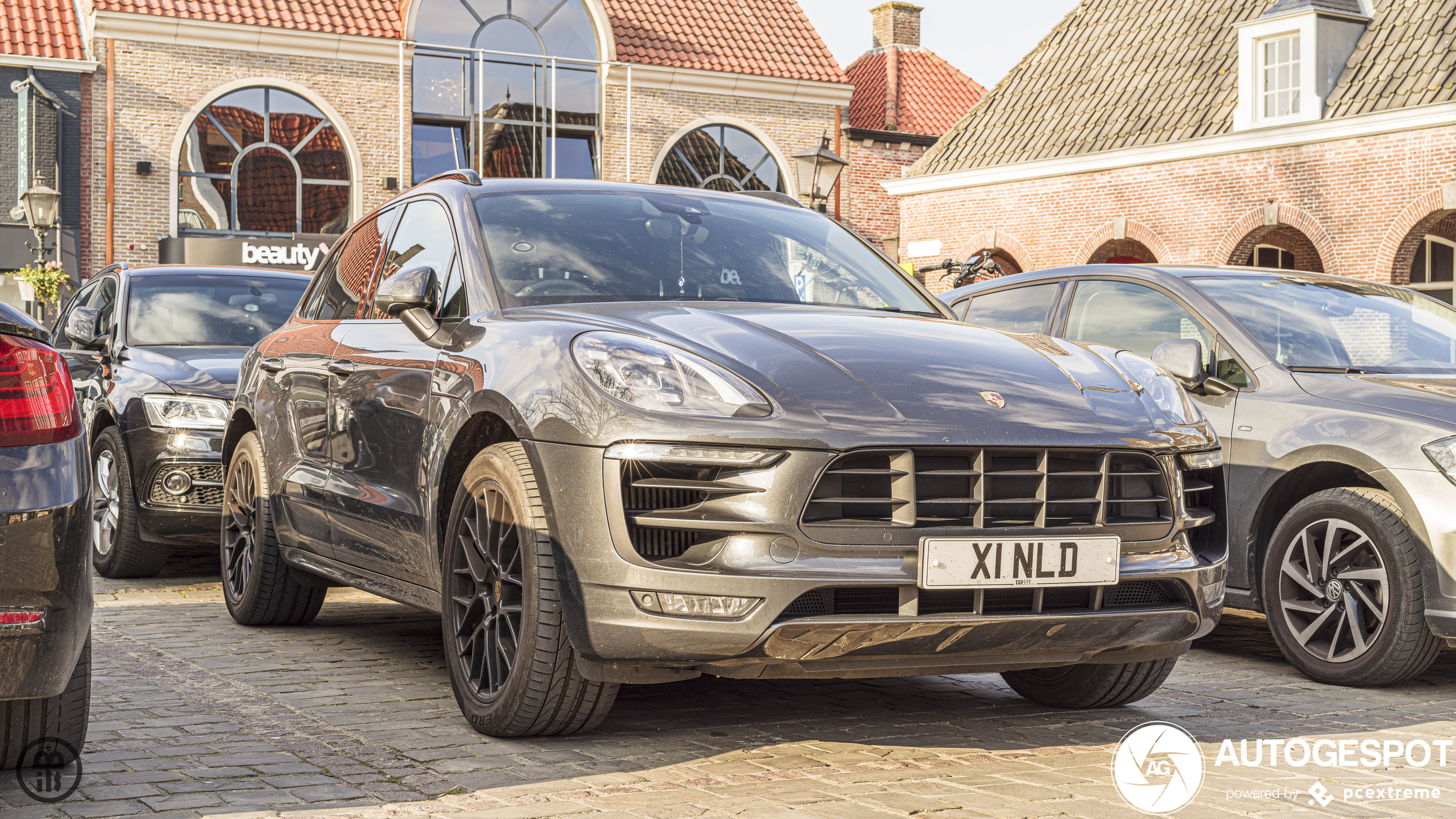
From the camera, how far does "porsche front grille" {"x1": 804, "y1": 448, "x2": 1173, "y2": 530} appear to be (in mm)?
3936

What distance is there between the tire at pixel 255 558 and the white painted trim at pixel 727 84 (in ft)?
97.4

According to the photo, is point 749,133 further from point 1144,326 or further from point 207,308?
point 1144,326

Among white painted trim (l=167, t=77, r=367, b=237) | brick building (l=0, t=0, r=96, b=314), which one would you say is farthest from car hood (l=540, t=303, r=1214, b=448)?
white painted trim (l=167, t=77, r=367, b=237)

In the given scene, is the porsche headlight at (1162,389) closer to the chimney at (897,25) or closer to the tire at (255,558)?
the tire at (255,558)

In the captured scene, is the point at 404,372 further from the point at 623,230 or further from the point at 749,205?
the point at 749,205

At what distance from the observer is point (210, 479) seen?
8.34 meters

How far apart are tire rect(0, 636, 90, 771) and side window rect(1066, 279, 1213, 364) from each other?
4637mm

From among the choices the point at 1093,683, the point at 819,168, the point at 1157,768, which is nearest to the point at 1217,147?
the point at 819,168

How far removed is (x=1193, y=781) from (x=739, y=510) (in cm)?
150

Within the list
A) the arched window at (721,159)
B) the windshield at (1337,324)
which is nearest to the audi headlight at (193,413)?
the windshield at (1337,324)

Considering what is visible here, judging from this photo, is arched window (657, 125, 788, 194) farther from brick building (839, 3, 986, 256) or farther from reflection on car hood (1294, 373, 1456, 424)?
reflection on car hood (1294, 373, 1456, 424)

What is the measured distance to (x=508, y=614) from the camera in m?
4.46

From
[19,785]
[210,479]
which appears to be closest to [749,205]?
[19,785]

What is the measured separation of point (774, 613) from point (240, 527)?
3.82 metres
